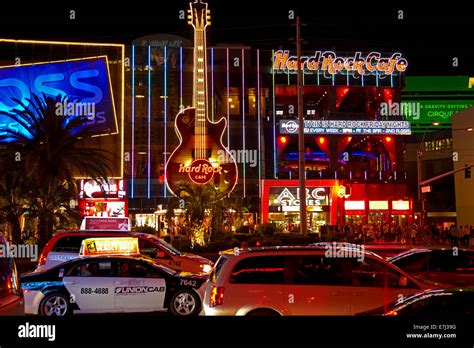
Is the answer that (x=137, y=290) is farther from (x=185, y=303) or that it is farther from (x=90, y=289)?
(x=185, y=303)

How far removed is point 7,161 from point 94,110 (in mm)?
17549

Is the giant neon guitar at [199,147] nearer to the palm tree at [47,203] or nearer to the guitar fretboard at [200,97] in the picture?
the guitar fretboard at [200,97]

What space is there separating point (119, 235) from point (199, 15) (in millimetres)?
25361

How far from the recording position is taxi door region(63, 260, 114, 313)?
13.3 m

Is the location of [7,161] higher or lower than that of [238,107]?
lower

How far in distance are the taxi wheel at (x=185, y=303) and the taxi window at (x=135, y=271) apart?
682 mm

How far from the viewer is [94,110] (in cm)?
4544

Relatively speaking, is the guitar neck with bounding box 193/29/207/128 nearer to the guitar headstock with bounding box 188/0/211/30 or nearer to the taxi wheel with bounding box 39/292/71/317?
the guitar headstock with bounding box 188/0/211/30

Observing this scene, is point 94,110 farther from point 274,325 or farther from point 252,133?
point 274,325

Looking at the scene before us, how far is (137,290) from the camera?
1348 centimetres

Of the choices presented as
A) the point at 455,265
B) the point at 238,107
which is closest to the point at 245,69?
the point at 238,107

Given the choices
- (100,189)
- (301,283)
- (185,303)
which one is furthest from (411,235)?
(301,283)

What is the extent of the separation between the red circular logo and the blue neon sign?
12.9m

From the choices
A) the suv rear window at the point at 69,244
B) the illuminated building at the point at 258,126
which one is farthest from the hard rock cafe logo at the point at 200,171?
the suv rear window at the point at 69,244
